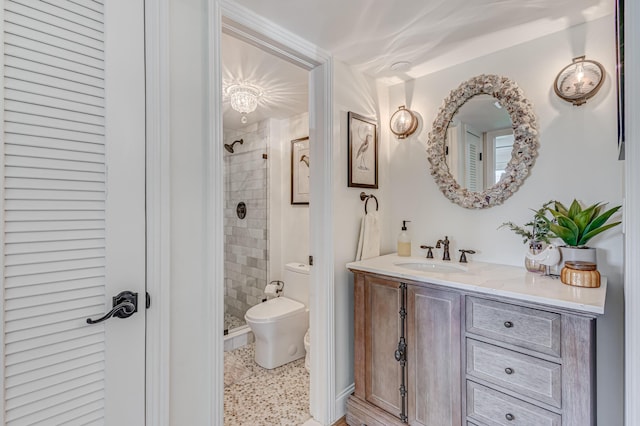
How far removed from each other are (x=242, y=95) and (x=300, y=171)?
3.23 feet

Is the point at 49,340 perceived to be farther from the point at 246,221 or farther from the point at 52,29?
the point at 246,221

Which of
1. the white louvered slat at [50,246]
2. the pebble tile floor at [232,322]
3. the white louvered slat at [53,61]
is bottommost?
the pebble tile floor at [232,322]

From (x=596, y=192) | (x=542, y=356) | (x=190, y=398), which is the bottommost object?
(x=190, y=398)

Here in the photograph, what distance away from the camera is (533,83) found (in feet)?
5.43

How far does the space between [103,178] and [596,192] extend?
7.18 feet

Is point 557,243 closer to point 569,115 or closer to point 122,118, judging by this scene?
point 569,115

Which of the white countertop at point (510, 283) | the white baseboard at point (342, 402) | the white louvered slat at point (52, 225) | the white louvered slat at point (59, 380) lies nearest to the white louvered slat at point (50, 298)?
the white louvered slat at point (52, 225)

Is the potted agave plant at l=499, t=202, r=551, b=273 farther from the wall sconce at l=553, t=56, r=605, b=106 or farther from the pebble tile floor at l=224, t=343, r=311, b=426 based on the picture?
the pebble tile floor at l=224, t=343, r=311, b=426

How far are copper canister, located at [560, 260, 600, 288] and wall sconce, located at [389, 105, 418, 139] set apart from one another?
1.25 meters

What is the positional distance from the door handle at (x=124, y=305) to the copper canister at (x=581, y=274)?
71.2 inches

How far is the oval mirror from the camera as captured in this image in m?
1.68

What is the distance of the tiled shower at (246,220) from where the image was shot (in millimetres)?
3264

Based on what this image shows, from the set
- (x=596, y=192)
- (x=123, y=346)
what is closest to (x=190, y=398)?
(x=123, y=346)

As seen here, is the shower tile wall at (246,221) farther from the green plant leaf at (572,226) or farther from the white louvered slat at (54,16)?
the green plant leaf at (572,226)
